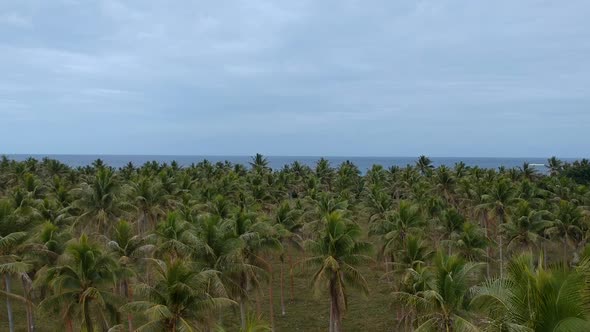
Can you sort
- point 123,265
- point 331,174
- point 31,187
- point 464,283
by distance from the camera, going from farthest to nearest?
point 331,174 → point 31,187 → point 123,265 → point 464,283

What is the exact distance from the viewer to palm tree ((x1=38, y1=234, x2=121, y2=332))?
27.4m

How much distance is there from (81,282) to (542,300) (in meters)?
23.4

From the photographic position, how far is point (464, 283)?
2494cm

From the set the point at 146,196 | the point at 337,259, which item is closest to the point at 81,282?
the point at 337,259

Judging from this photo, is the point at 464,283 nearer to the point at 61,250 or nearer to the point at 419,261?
the point at 419,261

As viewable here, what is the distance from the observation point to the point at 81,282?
27.6 metres

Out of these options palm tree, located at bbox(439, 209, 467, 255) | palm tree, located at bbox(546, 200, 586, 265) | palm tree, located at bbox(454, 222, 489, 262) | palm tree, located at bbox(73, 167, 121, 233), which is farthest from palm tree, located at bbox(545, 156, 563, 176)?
palm tree, located at bbox(73, 167, 121, 233)

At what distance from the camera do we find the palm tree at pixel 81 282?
27.4m

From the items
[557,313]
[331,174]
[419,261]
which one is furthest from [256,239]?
[331,174]

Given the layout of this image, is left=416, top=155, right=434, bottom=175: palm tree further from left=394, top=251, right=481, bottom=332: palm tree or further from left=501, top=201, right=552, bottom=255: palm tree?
left=394, top=251, right=481, bottom=332: palm tree

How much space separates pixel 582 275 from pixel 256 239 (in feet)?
82.5

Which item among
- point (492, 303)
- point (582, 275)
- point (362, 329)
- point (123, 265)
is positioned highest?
point (582, 275)

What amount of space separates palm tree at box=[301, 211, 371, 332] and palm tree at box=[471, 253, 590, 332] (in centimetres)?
2112

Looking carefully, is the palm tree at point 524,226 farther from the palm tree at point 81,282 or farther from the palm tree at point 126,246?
the palm tree at point 81,282
